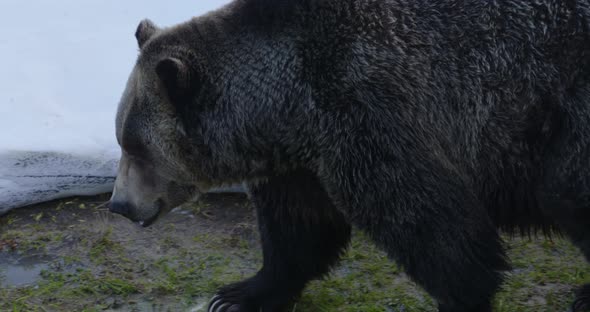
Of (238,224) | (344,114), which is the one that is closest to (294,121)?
(344,114)

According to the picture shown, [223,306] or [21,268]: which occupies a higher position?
[21,268]

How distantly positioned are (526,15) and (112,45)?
4.30 m

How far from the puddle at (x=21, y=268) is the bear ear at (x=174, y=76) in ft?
5.71

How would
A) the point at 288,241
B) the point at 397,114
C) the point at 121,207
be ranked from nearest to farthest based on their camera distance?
the point at 397,114 < the point at 121,207 < the point at 288,241

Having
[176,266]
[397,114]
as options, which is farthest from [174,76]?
[176,266]

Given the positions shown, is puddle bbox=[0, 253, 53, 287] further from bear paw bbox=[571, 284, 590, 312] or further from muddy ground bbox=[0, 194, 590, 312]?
bear paw bbox=[571, 284, 590, 312]

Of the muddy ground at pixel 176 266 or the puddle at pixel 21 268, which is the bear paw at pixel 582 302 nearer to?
the muddy ground at pixel 176 266

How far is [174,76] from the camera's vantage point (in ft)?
12.1

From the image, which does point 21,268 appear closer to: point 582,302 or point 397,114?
point 397,114

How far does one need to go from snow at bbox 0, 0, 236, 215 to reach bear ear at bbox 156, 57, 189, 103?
229 centimetres

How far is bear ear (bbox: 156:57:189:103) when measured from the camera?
3.64m

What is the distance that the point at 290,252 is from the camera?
443 centimetres

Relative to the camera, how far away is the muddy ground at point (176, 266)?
186 inches

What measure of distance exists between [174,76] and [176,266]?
1704mm
